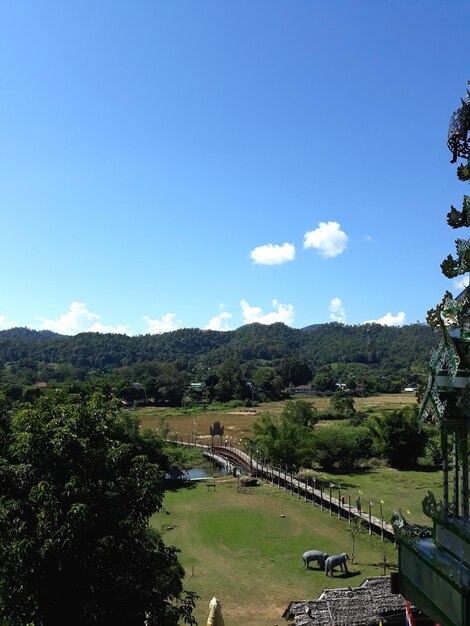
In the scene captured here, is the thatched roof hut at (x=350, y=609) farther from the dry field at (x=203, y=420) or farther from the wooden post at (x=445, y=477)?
the dry field at (x=203, y=420)

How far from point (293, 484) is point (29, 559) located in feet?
102

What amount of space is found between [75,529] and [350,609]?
37.9ft

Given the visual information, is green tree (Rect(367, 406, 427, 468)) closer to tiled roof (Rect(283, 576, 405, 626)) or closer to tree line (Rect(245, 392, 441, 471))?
tree line (Rect(245, 392, 441, 471))

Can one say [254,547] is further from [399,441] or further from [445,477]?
[399,441]

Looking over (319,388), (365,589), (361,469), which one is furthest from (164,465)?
(319,388)

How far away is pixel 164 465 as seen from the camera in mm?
37344

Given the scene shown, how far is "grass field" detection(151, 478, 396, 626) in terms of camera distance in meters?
18.8

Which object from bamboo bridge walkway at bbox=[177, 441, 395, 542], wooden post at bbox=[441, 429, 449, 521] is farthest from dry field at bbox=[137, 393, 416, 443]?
wooden post at bbox=[441, 429, 449, 521]

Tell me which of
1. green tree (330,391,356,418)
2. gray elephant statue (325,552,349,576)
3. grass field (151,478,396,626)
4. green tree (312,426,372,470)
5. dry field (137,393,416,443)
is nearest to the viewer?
grass field (151,478,396,626)

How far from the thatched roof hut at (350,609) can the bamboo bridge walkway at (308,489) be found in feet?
11.1

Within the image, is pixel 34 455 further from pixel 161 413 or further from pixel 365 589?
pixel 161 413

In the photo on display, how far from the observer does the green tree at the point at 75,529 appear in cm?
816

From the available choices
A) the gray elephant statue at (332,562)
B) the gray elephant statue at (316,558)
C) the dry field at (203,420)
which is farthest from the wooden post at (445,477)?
the dry field at (203,420)

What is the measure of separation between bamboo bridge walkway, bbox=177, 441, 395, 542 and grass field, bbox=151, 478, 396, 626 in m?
0.65
